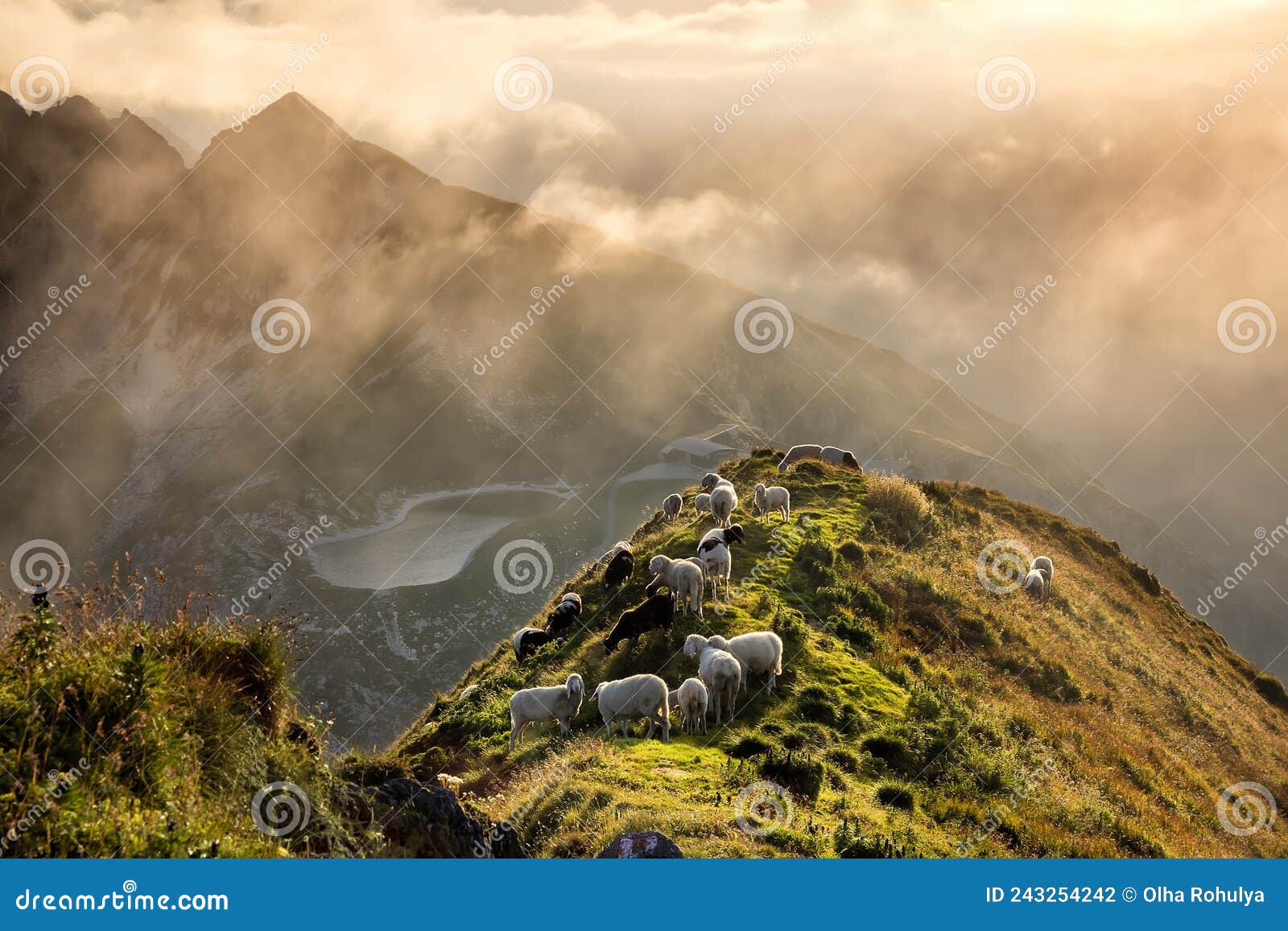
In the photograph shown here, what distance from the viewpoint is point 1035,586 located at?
97.2 ft

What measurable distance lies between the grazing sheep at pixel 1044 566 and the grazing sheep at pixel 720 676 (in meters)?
19.2

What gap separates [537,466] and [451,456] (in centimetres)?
2025

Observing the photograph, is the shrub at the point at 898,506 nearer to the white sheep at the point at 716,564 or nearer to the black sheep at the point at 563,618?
the white sheep at the point at 716,564

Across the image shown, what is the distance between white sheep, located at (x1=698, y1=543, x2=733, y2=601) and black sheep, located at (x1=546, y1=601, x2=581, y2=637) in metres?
5.29

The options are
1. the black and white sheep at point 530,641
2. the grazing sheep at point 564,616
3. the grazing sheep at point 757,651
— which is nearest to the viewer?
the grazing sheep at point 757,651

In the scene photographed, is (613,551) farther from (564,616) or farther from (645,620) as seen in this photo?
(645,620)

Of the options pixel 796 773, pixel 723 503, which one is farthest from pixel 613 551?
pixel 796 773

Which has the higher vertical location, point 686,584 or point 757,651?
point 686,584

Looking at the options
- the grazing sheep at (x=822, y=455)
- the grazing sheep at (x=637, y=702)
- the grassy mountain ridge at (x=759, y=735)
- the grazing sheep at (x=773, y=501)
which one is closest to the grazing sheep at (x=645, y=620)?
the grassy mountain ridge at (x=759, y=735)

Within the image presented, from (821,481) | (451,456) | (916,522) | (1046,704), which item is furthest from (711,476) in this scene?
(451,456)

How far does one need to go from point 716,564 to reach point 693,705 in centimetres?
689

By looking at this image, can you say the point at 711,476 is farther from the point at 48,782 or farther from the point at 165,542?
the point at 165,542

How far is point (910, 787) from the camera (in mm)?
13742

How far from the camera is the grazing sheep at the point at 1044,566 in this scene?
31125 mm
